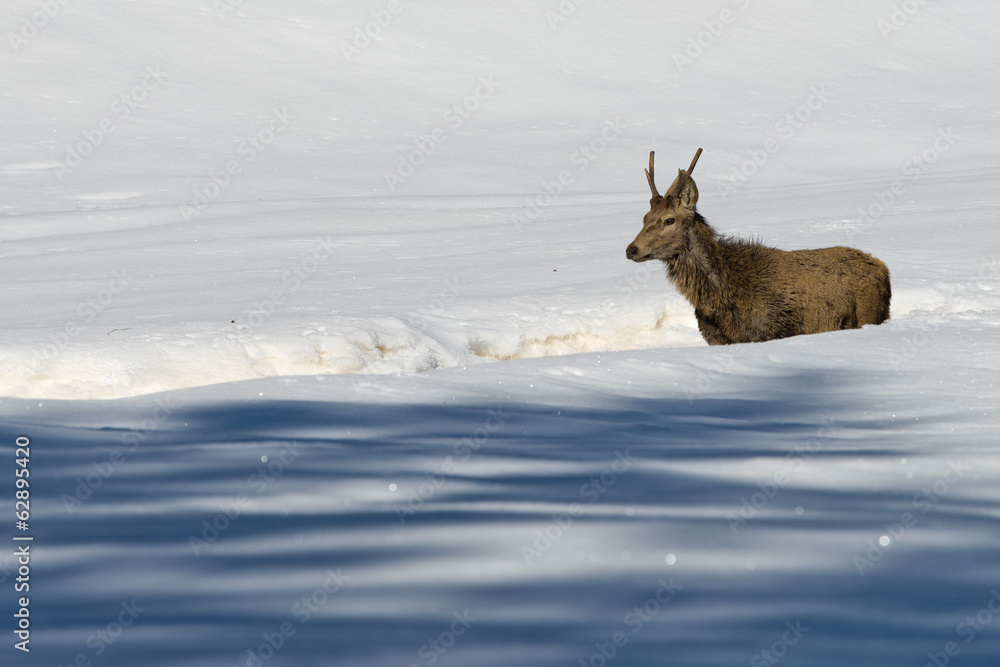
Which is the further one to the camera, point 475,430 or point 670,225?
point 670,225

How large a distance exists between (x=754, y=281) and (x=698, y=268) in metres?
0.42

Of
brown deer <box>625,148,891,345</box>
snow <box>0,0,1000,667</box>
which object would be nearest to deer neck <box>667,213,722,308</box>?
brown deer <box>625,148,891,345</box>

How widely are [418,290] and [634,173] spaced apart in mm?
12930

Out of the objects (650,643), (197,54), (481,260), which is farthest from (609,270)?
(197,54)

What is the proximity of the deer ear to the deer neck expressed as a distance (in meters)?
0.13

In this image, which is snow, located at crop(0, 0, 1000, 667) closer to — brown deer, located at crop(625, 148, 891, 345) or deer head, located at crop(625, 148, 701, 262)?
brown deer, located at crop(625, 148, 891, 345)

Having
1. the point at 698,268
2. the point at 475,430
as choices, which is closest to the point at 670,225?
the point at 698,268

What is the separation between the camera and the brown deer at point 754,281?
8.03m

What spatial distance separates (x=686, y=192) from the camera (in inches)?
322

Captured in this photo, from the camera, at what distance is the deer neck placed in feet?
26.8

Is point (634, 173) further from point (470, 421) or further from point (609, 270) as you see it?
point (470, 421)

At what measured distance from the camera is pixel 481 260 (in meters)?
11.9

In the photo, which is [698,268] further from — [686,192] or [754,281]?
[686,192]

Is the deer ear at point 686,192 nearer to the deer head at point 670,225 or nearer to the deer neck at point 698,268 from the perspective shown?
the deer head at point 670,225
